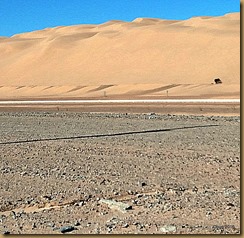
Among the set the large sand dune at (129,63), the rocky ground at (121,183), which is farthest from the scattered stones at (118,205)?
the large sand dune at (129,63)

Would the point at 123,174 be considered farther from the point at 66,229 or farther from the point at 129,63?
the point at 129,63

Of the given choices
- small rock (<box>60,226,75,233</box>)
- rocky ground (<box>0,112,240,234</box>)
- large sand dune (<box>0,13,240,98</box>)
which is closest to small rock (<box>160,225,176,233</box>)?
rocky ground (<box>0,112,240,234</box>)

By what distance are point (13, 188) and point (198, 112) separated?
60.0ft

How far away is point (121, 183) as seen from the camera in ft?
29.1

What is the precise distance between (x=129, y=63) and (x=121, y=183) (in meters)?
67.0

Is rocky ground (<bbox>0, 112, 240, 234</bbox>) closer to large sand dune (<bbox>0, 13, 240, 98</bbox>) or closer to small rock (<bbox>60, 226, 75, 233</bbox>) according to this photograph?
small rock (<bbox>60, 226, 75, 233</bbox>)

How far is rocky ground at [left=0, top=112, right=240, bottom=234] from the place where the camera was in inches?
252

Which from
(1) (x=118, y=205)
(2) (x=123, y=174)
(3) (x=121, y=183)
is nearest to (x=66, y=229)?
(1) (x=118, y=205)

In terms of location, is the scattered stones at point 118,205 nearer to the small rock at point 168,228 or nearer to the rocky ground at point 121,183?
the rocky ground at point 121,183

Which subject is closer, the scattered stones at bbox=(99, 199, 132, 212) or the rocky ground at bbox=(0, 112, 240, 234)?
the rocky ground at bbox=(0, 112, 240, 234)

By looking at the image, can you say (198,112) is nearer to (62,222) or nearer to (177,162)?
(177,162)

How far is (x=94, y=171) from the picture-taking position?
10047 millimetres

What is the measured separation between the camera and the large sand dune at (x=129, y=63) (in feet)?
200

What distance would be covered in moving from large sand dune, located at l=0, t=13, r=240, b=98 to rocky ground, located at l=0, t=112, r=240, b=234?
34.1 metres
